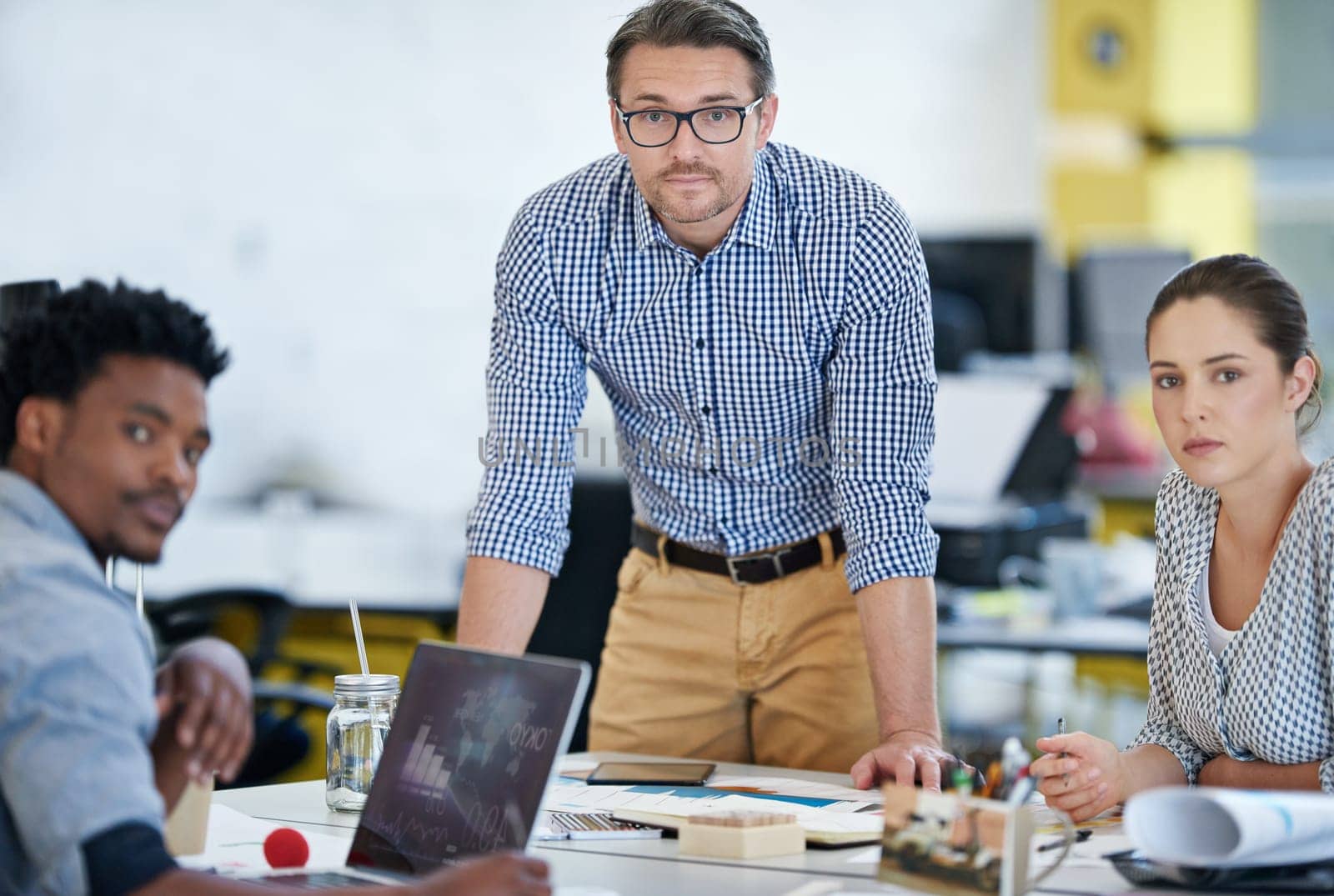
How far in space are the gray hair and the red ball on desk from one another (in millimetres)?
1075

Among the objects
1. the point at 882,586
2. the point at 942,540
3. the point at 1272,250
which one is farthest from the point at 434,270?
the point at 1272,250

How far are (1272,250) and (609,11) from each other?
792 cm

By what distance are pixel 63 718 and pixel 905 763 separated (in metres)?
1.01

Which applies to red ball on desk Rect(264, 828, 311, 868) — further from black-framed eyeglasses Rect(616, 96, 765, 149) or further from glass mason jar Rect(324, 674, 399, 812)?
black-framed eyeglasses Rect(616, 96, 765, 149)

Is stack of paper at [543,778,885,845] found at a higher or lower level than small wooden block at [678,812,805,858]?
lower

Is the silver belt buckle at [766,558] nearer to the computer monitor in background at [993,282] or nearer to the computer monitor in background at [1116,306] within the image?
the computer monitor in background at [993,282]

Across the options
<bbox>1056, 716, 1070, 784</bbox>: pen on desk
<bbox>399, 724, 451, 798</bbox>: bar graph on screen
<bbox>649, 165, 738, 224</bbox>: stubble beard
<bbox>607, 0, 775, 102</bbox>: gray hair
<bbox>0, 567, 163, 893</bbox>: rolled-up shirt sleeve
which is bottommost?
<bbox>1056, 716, 1070, 784</bbox>: pen on desk

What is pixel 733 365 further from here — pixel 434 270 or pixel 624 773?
pixel 434 270

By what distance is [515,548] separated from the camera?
214 centimetres

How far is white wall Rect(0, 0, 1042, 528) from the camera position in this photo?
4004mm

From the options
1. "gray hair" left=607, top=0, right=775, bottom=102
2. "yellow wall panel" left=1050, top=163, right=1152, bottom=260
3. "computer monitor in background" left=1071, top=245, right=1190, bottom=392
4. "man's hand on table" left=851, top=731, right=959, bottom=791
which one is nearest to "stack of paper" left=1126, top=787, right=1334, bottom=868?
"man's hand on table" left=851, top=731, right=959, bottom=791

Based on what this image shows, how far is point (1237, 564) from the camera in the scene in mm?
1772

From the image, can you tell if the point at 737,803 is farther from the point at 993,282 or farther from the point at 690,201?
the point at 993,282

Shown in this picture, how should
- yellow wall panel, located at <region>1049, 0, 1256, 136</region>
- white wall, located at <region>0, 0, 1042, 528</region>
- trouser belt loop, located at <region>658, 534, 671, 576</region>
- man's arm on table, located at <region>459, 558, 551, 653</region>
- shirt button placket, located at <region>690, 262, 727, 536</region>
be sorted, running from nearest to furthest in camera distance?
man's arm on table, located at <region>459, 558, 551, 653</region>, shirt button placket, located at <region>690, 262, 727, 536</region>, trouser belt loop, located at <region>658, 534, 671, 576</region>, white wall, located at <region>0, 0, 1042, 528</region>, yellow wall panel, located at <region>1049, 0, 1256, 136</region>
